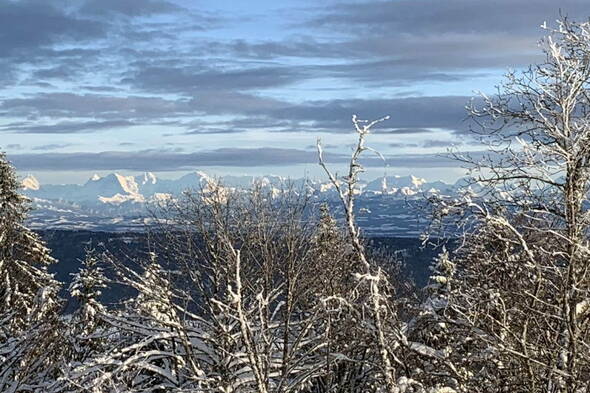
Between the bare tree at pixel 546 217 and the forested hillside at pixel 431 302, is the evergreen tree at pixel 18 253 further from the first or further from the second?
the bare tree at pixel 546 217

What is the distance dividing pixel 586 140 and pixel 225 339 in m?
8.99

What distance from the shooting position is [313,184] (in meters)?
19.2

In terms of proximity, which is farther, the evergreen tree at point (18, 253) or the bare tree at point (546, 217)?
the evergreen tree at point (18, 253)

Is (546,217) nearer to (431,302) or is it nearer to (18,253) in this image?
(431,302)

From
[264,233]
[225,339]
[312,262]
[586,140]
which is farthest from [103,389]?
[586,140]

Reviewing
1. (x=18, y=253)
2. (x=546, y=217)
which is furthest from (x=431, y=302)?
(x=18, y=253)

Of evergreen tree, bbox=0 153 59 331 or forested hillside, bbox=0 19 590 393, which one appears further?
evergreen tree, bbox=0 153 59 331

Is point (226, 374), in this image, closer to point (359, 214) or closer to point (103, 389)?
point (103, 389)

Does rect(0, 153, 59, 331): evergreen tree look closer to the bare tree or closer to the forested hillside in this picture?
the forested hillside

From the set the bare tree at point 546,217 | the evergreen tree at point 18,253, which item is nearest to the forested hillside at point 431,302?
the bare tree at point 546,217

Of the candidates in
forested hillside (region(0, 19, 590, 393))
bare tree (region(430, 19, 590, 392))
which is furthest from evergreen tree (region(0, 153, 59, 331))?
bare tree (region(430, 19, 590, 392))

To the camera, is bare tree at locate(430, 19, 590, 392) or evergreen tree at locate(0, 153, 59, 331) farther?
evergreen tree at locate(0, 153, 59, 331)

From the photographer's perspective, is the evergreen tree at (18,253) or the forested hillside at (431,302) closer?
the forested hillside at (431,302)

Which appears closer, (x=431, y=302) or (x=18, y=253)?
(x=431, y=302)
